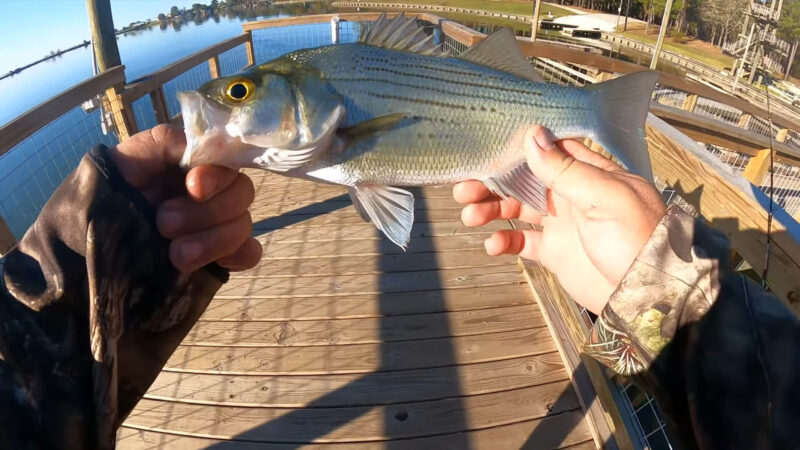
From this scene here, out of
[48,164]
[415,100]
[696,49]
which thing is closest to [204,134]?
[415,100]

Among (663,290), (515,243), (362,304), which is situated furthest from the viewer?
(362,304)

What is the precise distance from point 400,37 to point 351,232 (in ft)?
9.68

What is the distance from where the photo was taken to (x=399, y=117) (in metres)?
1.68

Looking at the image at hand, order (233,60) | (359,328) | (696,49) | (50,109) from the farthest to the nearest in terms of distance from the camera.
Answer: (696,49) < (233,60) < (359,328) < (50,109)

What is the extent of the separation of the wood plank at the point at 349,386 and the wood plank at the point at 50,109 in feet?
5.95

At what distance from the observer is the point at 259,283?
12.8 ft

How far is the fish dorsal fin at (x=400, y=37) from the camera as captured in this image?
1.81 metres

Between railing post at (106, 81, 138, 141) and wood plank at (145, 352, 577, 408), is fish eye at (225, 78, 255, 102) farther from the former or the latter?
railing post at (106, 81, 138, 141)

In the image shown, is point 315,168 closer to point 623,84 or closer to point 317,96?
point 317,96

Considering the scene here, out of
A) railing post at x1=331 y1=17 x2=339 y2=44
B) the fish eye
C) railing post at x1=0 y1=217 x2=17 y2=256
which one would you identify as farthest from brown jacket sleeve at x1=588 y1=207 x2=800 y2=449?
railing post at x1=331 y1=17 x2=339 y2=44

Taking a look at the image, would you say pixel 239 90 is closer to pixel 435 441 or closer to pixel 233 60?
pixel 435 441

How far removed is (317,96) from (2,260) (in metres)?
1.07

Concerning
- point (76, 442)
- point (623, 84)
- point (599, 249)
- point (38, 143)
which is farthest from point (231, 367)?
point (38, 143)

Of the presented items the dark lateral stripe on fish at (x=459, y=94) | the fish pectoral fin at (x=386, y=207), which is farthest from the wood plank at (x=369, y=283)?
the dark lateral stripe on fish at (x=459, y=94)
